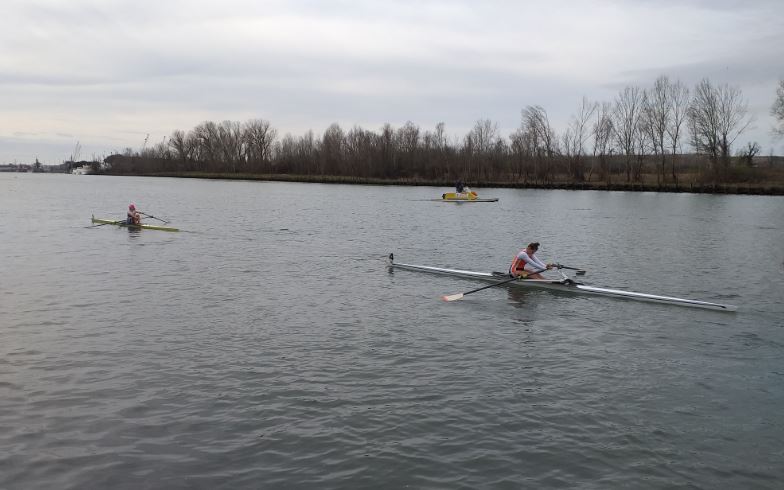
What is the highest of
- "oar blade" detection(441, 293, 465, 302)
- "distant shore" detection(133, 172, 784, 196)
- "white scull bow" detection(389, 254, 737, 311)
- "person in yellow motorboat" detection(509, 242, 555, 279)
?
"distant shore" detection(133, 172, 784, 196)

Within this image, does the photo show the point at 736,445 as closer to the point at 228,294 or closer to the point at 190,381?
the point at 190,381

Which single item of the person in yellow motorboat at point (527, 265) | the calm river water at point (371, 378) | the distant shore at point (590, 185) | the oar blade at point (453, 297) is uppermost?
the distant shore at point (590, 185)

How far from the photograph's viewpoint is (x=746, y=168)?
266ft

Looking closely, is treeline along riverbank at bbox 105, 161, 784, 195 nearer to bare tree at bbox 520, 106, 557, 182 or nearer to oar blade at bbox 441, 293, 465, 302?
bare tree at bbox 520, 106, 557, 182

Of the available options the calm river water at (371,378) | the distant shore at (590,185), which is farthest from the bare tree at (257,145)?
the calm river water at (371,378)

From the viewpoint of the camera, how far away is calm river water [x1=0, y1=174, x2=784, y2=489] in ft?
25.3

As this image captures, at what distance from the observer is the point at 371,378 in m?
10.7

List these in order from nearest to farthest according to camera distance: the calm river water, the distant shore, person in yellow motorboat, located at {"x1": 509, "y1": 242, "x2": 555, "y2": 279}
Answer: the calm river water, person in yellow motorboat, located at {"x1": 509, "y1": 242, "x2": 555, "y2": 279}, the distant shore

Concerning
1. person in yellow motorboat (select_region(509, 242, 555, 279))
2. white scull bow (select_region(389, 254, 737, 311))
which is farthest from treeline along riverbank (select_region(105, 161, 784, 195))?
person in yellow motorboat (select_region(509, 242, 555, 279))

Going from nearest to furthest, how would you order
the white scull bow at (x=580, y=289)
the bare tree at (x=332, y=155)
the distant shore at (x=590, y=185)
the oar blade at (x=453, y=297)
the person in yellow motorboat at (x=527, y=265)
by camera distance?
the white scull bow at (x=580, y=289) < the oar blade at (x=453, y=297) < the person in yellow motorboat at (x=527, y=265) < the distant shore at (x=590, y=185) < the bare tree at (x=332, y=155)

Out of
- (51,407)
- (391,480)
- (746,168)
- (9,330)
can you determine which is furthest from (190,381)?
(746,168)

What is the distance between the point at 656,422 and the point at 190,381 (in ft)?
24.9

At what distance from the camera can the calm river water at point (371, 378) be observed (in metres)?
7.72

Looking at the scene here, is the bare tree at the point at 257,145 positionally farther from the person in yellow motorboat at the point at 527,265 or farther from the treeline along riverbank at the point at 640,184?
the person in yellow motorboat at the point at 527,265
